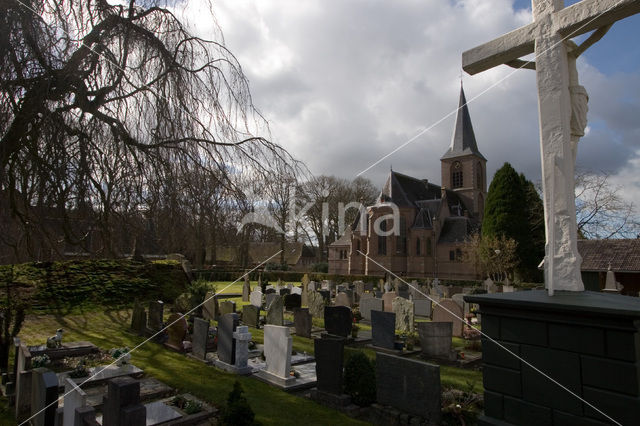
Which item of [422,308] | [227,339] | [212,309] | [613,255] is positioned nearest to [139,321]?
[212,309]

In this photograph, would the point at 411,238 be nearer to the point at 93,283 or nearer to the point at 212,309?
the point at 212,309

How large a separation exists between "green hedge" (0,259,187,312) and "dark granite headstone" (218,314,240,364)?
515 centimetres

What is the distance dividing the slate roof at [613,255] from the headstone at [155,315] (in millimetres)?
18091

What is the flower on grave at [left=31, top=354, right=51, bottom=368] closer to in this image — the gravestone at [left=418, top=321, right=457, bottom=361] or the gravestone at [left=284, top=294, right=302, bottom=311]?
the gravestone at [left=418, top=321, right=457, bottom=361]

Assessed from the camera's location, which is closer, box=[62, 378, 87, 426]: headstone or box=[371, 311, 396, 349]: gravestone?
box=[62, 378, 87, 426]: headstone

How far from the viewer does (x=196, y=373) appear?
7730mm

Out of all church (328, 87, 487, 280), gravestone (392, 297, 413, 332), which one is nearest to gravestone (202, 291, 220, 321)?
gravestone (392, 297, 413, 332)

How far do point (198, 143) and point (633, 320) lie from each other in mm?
4437

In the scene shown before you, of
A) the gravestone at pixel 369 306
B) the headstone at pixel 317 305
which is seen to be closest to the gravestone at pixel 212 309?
the headstone at pixel 317 305

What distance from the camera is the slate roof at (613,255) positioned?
17.8 meters

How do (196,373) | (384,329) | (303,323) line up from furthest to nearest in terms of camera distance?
(303,323), (384,329), (196,373)

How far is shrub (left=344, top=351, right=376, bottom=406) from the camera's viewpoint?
6059 millimetres

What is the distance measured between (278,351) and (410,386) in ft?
9.32

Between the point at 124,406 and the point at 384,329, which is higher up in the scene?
the point at 124,406
